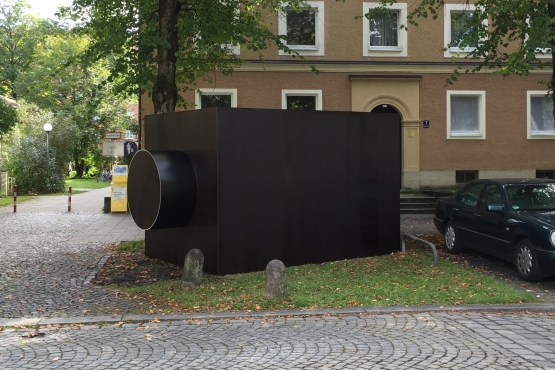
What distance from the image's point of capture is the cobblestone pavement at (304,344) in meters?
5.68

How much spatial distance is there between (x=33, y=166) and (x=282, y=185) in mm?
26963

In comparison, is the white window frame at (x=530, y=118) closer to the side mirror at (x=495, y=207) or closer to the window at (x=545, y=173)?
the window at (x=545, y=173)

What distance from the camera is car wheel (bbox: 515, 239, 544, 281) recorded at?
9188 mm

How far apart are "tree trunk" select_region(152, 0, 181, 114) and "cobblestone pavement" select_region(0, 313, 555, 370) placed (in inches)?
291

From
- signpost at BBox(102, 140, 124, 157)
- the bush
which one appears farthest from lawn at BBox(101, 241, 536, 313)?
the bush

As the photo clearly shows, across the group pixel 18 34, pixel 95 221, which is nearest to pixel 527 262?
A: pixel 95 221

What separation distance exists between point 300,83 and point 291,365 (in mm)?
18975

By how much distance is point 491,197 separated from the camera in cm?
1098

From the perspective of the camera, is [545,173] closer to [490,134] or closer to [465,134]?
[490,134]

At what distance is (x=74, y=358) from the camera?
5.89 meters

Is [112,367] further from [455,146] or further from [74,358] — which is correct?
[455,146]

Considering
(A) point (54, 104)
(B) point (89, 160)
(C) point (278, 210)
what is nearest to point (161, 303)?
(C) point (278, 210)

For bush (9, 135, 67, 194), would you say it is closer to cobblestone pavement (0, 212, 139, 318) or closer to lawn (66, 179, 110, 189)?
lawn (66, 179, 110, 189)

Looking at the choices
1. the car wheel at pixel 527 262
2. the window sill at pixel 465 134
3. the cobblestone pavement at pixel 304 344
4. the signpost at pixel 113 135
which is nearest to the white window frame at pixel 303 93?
the window sill at pixel 465 134
